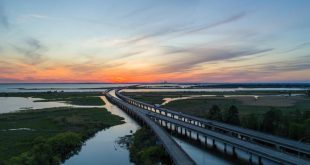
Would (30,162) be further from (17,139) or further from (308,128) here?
(308,128)

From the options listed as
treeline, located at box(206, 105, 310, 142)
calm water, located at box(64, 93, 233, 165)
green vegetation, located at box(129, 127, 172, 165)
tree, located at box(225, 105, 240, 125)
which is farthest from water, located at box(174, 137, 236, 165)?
tree, located at box(225, 105, 240, 125)

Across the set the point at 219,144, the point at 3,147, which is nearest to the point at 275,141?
the point at 219,144

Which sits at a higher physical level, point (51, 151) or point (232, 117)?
point (232, 117)

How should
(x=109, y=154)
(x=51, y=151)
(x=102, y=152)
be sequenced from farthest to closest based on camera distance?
(x=102, y=152)
(x=109, y=154)
(x=51, y=151)

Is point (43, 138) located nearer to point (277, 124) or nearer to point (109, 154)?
point (109, 154)

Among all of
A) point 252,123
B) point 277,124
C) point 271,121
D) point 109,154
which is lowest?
point 109,154

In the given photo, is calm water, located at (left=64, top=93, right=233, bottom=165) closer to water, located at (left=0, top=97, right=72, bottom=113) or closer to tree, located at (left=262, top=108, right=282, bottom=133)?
tree, located at (left=262, top=108, right=282, bottom=133)

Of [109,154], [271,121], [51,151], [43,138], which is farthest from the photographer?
[271,121]

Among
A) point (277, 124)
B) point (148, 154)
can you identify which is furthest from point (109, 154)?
point (277, 124)

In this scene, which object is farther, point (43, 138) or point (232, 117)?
point (232, 117)
